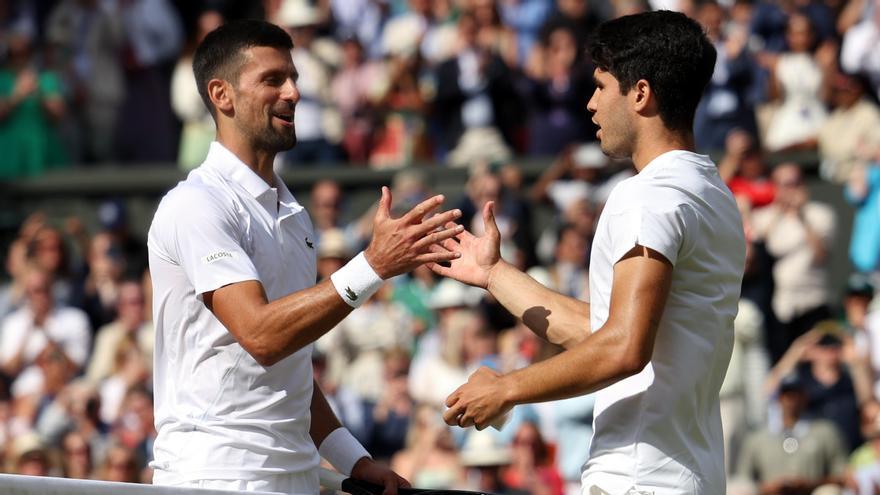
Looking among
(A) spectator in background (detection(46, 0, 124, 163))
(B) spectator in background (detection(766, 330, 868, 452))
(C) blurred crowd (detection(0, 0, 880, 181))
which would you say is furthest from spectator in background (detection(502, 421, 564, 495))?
(A) spectator in background (detection(46, 0, 124, 163))

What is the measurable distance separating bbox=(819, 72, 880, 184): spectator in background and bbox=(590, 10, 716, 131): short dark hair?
6778 millimetres

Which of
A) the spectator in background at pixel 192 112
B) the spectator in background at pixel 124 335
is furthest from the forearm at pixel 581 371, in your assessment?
the spectator in background at pixel 192 112

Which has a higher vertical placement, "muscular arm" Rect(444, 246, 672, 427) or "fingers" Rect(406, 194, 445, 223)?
"fingers" Rect(406, 194, 445, 223)

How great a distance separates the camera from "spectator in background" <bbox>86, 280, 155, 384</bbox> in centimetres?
1139

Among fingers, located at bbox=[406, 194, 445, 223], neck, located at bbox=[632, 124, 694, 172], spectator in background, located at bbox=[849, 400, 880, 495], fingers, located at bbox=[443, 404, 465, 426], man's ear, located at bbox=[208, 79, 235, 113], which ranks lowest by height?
spectator in background, located at bbox=[849, 400, 880, 495]

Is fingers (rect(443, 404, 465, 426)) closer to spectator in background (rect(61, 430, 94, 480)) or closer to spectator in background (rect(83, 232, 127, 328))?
spectator in background (rect(61, 430, 94, 480))

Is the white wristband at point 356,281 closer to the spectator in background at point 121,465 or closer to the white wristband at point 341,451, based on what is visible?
the white wristband at point 341,451

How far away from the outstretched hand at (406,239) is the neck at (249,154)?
1.81 ft

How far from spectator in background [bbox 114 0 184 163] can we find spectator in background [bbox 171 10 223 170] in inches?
23.0

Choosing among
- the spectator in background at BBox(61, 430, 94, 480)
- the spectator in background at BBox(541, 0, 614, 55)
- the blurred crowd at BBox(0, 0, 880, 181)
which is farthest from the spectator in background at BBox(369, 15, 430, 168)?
the spectator in background at BBox(61, 430, 94, 480)

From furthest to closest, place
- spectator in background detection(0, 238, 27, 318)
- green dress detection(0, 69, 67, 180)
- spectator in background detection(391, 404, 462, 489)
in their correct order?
green dress detection(0, 69, 67, 180) < spectator in background detection(0, 238, 27, 318) < spectator in background detection(391, 404, 462, 489)

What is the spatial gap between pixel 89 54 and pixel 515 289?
10.1 meters

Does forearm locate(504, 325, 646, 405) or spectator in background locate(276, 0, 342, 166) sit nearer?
→ forearm locate(504, 325, 646, 405)

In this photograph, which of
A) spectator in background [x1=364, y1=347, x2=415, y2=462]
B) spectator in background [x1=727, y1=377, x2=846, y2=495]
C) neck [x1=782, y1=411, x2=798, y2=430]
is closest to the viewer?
spectator in background [x1=727, y1=377, x2=846, y2=495]
